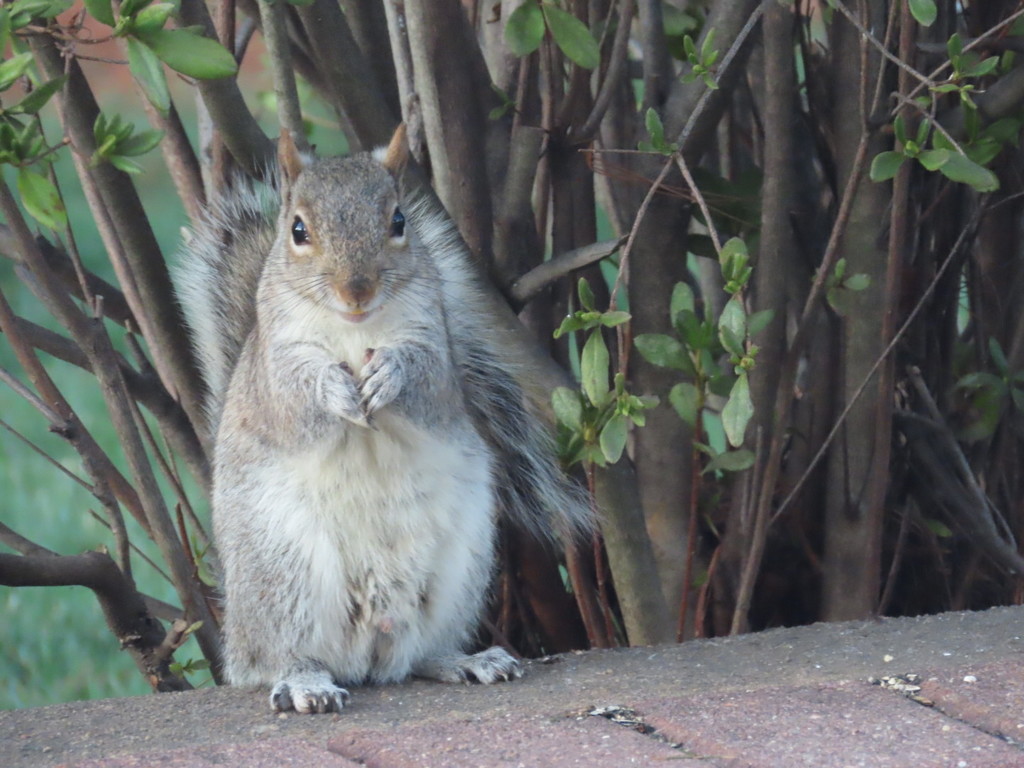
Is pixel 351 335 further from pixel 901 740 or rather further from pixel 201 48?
pixel 901 740

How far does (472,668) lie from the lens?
5.39ft

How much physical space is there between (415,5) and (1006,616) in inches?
41.2

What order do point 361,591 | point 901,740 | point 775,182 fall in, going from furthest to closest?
point 775,182 → point 361,591 → point 901,740

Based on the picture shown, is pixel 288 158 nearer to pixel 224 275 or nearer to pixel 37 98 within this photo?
pixel 224 275

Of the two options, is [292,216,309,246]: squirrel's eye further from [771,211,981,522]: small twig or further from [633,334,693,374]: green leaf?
[771,211,981,522]: small twig

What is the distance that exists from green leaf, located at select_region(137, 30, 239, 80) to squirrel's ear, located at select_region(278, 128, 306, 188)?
1.21 ft

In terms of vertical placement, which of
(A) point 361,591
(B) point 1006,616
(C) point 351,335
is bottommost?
(B) point 1006,616

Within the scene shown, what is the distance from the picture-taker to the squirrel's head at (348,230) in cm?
154

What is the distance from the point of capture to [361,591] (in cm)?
159

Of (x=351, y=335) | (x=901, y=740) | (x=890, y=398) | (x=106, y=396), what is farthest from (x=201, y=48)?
(x=890, y=398)

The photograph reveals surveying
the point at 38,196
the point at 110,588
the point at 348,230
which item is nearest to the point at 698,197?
the point at 348,230

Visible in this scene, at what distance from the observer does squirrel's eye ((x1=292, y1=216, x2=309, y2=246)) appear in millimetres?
1613

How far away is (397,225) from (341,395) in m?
0.24

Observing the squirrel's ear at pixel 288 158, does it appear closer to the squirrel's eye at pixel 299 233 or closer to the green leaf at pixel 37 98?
the squirrel's eye at pixel 299 233
